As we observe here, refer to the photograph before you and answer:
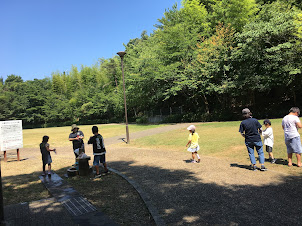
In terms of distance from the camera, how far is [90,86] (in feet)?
167

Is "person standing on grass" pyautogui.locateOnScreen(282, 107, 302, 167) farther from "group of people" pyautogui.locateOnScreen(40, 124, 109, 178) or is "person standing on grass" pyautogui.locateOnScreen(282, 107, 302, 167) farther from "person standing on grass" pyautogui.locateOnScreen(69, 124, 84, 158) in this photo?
"person standing on grass" pyautogui.locateOnScreen(69, 124, 84, 158)

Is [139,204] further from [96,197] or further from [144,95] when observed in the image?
[144,95]

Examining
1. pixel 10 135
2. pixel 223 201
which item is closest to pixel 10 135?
pixel 10 135

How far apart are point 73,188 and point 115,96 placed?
3849 centimetres

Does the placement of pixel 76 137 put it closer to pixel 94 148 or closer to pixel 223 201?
pixel 94 148

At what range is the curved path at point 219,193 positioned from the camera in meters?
3.60

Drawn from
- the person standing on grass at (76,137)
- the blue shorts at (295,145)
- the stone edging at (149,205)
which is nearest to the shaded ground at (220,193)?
the stone edging at (149,205)

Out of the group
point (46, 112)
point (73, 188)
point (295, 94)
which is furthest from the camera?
point (46, 112)

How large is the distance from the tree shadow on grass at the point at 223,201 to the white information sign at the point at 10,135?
8.03 meters

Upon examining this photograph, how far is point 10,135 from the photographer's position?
418 inches

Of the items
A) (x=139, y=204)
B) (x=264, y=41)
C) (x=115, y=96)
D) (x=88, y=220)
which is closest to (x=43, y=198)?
(x=88, y=220)

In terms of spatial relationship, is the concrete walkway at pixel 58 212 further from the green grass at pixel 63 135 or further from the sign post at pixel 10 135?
the green grass at pixel 63 135

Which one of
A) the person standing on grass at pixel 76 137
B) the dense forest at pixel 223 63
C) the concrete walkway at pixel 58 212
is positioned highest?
the dense forest at pixel 223 63

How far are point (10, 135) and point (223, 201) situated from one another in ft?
34.8
